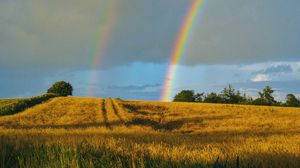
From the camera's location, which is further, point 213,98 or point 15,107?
point 213,98

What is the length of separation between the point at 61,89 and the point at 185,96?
37290mm

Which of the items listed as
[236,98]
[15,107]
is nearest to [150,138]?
[15,107]

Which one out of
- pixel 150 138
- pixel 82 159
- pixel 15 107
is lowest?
pixel 150 138

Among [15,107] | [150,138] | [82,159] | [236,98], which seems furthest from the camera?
[236,98]

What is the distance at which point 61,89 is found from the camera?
135 meters

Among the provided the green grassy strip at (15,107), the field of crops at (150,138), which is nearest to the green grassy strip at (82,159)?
the field of crops at (150,138)

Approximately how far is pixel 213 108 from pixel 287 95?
71.1 m

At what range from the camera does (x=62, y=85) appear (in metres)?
136

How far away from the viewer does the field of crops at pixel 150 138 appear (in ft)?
24.1

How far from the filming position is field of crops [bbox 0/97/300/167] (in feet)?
24.1

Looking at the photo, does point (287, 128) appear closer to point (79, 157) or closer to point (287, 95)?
point (79, 157)

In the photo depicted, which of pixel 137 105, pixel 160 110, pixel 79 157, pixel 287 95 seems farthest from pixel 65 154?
pixel 287 95

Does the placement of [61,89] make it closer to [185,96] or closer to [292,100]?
[185,96]

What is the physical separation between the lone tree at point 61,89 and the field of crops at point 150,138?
7133 centimetres
